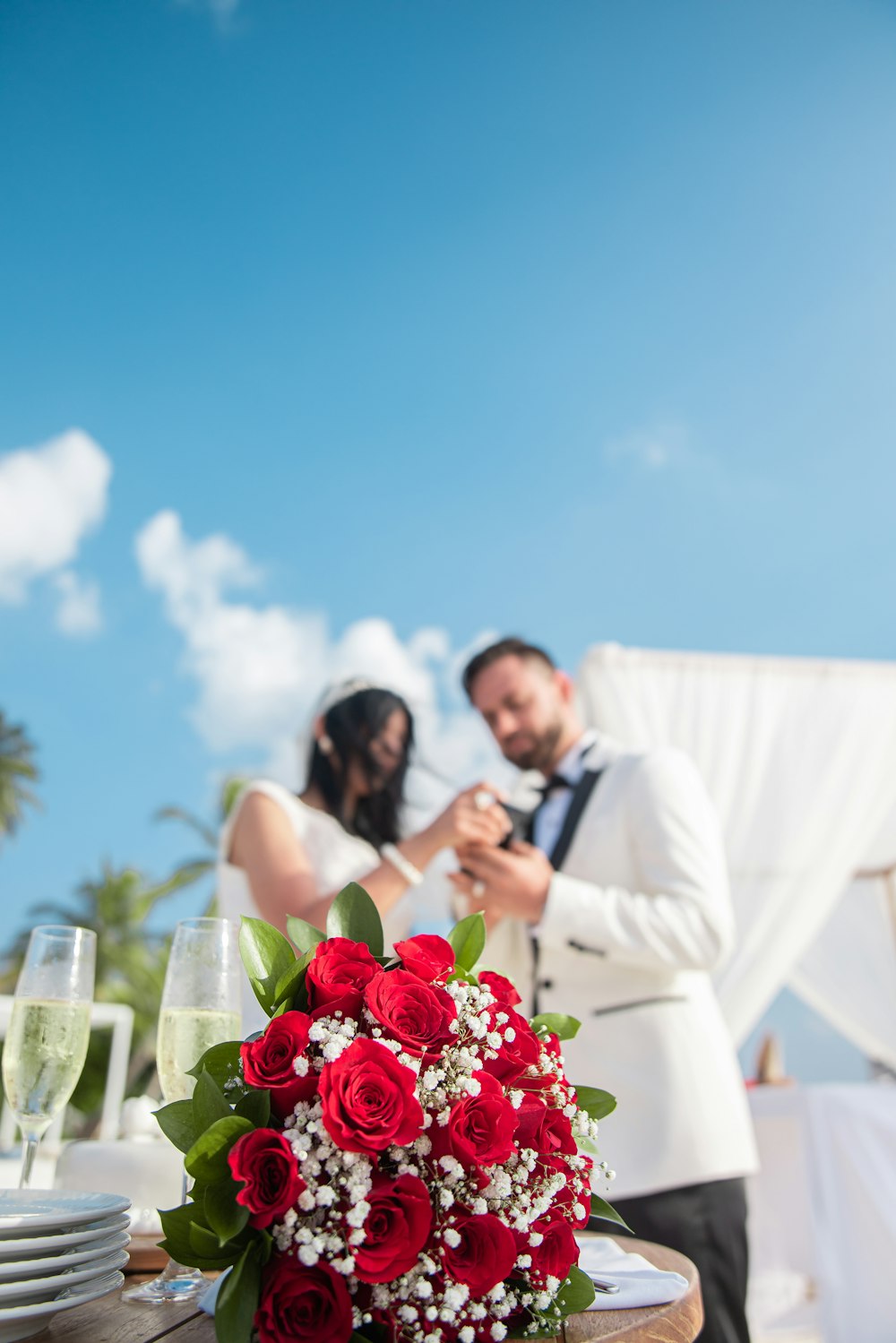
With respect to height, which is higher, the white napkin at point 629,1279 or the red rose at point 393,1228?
the red rose at point 393,1228

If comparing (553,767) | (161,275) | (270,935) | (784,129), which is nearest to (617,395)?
(784,129)

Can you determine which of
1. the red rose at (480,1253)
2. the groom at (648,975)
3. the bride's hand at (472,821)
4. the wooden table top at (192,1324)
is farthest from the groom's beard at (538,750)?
the red rose at (480,1253)

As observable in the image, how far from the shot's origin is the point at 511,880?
2.31 meters

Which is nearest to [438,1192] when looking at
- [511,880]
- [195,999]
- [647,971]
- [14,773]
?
[195,999]

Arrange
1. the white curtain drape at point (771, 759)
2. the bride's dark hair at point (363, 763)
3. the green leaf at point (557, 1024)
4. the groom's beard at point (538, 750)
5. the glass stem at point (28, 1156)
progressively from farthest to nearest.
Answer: the white curtain drape at point (771, 759), the groom's beard at point (538, 750), the bride's dark hair at point (363, 763), the glass stem at point (28, 1156), the green leaf at point (557, 1024)

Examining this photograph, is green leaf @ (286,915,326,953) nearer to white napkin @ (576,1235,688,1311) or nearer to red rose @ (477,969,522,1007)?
red rose @ (477,969,522,1007)

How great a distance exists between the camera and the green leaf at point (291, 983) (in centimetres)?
87

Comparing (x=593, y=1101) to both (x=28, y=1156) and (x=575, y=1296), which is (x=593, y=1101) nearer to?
(x=575, y=1296)

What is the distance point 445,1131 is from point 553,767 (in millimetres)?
2268

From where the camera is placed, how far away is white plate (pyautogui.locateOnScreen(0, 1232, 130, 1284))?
765mm

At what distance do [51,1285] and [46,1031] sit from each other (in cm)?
55

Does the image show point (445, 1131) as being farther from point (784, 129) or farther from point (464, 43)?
point (464, 43)

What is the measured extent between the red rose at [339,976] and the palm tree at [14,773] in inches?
932

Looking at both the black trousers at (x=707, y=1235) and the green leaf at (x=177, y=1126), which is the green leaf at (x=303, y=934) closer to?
the green leaf at (x=177, y=1126)
